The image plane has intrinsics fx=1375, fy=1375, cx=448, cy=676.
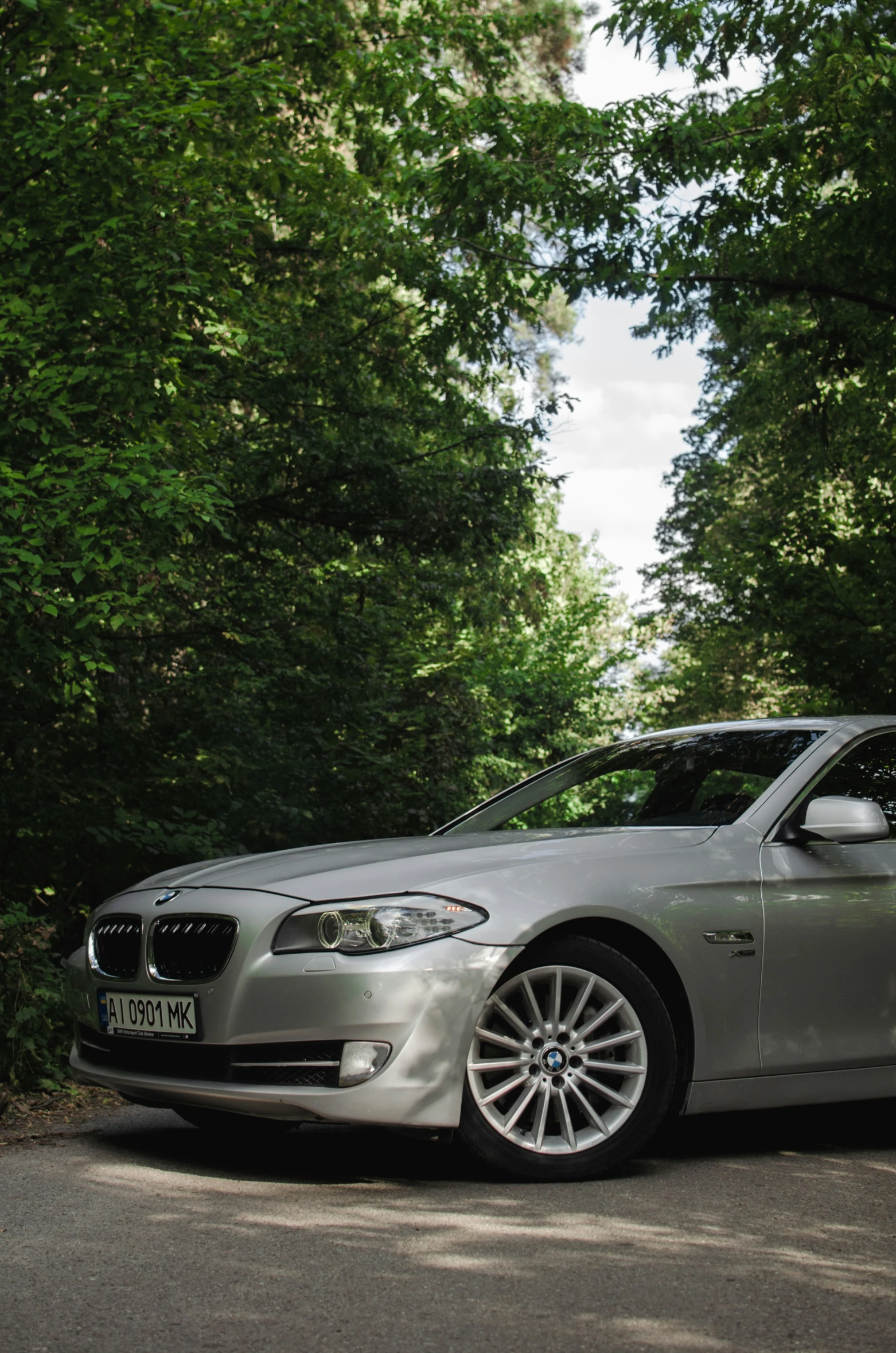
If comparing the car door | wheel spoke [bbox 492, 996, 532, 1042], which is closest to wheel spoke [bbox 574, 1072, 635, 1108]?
wheel spoke [bbox 492, 996, 532, 1042]

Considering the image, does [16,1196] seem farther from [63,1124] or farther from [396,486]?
[396,486]

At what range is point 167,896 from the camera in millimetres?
4832

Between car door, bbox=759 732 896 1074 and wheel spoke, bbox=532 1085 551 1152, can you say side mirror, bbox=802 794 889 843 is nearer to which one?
car door, bbox=759 732 896 1074

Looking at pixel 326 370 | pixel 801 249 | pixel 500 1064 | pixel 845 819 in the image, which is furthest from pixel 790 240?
pixel 500 1064

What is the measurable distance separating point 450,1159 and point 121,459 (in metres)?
4.39

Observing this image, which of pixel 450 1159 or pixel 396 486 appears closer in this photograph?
pixel 450 1159

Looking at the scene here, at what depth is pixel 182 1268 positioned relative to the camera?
10.8ft

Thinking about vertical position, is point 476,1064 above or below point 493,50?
below

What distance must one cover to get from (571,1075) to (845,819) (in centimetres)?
130

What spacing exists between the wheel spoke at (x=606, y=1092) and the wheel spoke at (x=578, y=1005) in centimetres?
15

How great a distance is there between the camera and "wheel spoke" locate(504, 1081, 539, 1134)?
4.21 meters

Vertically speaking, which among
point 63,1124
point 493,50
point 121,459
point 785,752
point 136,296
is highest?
point 493,50

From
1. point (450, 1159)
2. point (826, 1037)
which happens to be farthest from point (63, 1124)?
point (826, 1037)

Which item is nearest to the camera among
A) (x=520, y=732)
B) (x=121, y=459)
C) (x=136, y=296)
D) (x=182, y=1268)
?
(x=182, y=1268)
